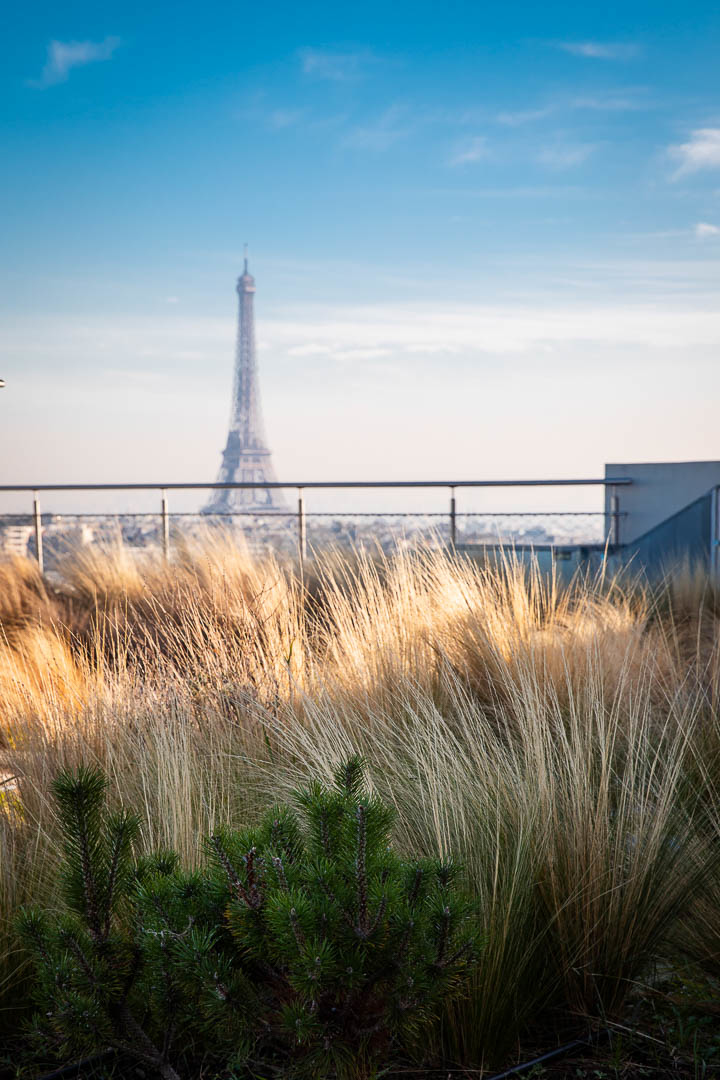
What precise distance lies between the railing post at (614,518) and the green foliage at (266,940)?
7611 millimetres

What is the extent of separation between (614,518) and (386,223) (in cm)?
1463

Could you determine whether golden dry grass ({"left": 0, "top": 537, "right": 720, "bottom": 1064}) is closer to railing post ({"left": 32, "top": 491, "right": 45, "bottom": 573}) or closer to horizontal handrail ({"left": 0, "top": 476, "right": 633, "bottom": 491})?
horizontal handrail ({"left": 0, "top": 476, "right": 633, "bottom": 491})

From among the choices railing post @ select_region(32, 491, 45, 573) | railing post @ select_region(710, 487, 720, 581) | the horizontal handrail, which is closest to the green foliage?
railing post @ select_region(710, 487, 720, 581)

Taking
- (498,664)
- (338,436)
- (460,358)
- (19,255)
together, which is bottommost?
(498,664)

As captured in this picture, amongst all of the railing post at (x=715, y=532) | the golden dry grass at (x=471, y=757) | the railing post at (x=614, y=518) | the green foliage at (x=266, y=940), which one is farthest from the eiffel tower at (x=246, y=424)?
the green foliage at (x=266, y=940)

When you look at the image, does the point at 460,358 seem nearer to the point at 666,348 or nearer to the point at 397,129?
the point at 397,129

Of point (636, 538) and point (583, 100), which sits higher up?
point (583, 100)

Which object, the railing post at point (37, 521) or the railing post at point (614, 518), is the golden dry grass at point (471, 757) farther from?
the railing post at point (614, 518)

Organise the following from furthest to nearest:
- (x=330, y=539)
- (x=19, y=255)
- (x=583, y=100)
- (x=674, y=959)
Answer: (x=19, y=255)
(x=583, y=100)
(x=330, y=539)
(x=674, y=959)

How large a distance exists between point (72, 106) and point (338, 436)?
9.45 metres

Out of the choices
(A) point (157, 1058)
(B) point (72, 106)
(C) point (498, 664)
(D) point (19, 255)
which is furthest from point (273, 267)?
(A) point (157, 1058)

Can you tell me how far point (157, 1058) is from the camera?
1178 millimetres

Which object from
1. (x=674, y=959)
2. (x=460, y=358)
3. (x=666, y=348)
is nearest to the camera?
(x=674, y=959)

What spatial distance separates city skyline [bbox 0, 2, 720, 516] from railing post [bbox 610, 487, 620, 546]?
500mm
